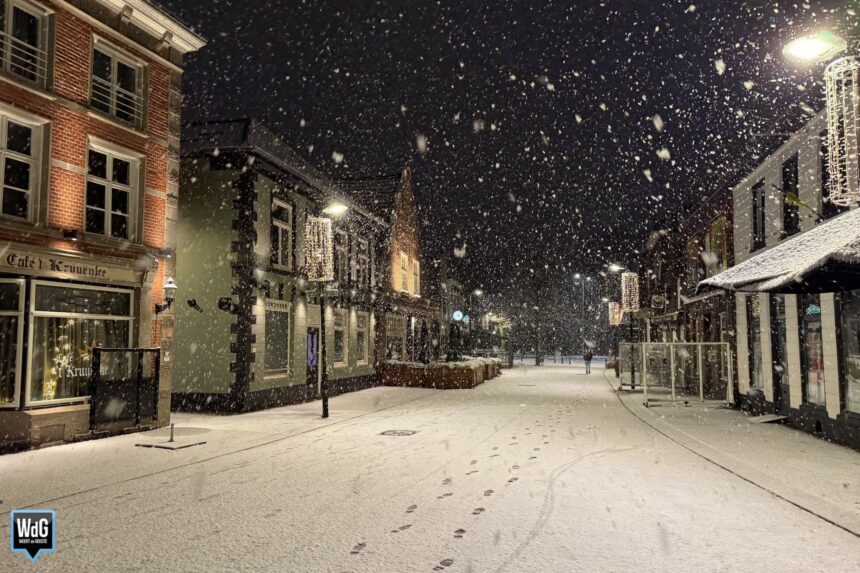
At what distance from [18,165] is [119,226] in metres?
2.54

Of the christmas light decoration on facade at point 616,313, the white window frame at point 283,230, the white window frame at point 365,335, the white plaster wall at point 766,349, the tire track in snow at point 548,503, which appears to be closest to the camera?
the tire track in snow at point 548,503

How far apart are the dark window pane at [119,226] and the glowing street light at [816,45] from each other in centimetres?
1331

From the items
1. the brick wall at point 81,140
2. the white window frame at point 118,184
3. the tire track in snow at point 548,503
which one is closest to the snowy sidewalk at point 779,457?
the tire track in snow at point 548,503

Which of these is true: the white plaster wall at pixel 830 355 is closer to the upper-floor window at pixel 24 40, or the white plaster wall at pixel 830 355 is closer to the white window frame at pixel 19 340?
the white window frame at pixel 19 340

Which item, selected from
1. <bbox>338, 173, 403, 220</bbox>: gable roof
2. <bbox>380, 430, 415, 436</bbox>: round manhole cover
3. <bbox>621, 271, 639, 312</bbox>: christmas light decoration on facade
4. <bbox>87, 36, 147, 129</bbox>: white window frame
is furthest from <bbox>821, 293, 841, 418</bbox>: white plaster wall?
<bbox>338, 173, 403, 220</bbox>: gable roof

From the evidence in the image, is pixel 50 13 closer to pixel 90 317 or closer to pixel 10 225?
pixel 10 225

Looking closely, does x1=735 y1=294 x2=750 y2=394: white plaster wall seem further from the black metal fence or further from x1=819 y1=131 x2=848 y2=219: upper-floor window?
the black metal fence

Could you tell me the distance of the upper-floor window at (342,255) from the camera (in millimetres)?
25656

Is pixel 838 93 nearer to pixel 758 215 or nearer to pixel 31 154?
pixel 758 215

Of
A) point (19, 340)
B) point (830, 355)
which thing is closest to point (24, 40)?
point (19, 340)

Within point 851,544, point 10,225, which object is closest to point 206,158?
point 10,225

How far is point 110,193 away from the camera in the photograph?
13.9 metres

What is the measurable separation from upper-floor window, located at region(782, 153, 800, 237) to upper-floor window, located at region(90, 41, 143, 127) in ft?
52.1

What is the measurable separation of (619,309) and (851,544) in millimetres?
37295
